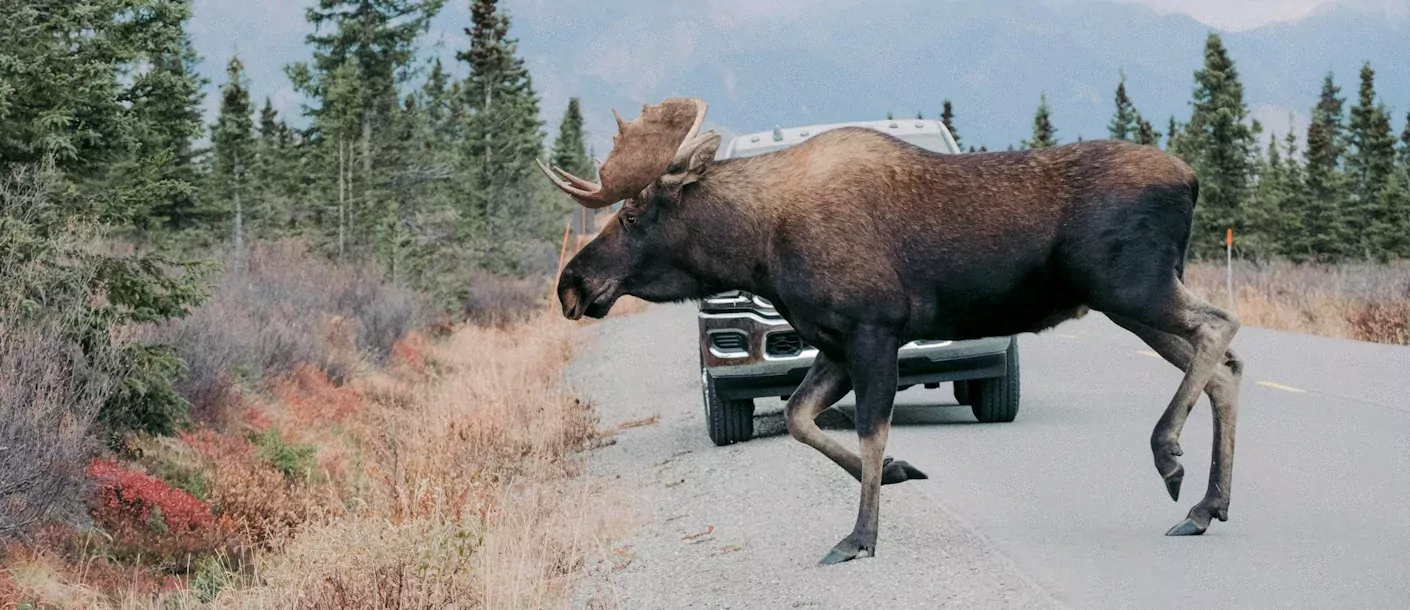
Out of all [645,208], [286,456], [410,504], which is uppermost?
[645,208]

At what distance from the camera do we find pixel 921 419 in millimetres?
11625

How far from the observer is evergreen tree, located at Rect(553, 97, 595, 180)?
92.3 m

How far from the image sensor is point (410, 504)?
27.6 feet

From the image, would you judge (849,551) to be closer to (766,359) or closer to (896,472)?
(896,472)

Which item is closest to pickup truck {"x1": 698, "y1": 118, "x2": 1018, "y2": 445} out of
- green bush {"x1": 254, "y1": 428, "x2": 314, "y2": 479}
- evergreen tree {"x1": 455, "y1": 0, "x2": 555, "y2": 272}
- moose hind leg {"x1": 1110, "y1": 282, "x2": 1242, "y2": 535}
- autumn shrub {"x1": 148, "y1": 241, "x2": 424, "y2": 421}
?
moose hind leg {"x1": 1110, "y1": 282, "x2": 1242, "y2": 535}

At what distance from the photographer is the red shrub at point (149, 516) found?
32.9 feet

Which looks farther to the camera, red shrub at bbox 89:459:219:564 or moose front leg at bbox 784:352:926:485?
red shrub at bbox 89:459:219:564

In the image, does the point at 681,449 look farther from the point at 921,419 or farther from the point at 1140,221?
the point at 1140,221

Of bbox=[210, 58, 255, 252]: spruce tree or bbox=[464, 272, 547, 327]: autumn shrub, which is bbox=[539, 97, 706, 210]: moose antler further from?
bbox=[210, 58, 255, 252]: spruce tree

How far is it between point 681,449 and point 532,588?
16.8 feet

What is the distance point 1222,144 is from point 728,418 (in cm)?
3701

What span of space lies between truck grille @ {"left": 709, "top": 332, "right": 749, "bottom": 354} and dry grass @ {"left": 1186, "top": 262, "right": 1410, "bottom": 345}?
12945 mm

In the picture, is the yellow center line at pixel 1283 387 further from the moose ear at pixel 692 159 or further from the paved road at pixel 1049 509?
the moose ear at pixel 692 159

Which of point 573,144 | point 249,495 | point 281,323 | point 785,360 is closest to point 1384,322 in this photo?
point 785,360
